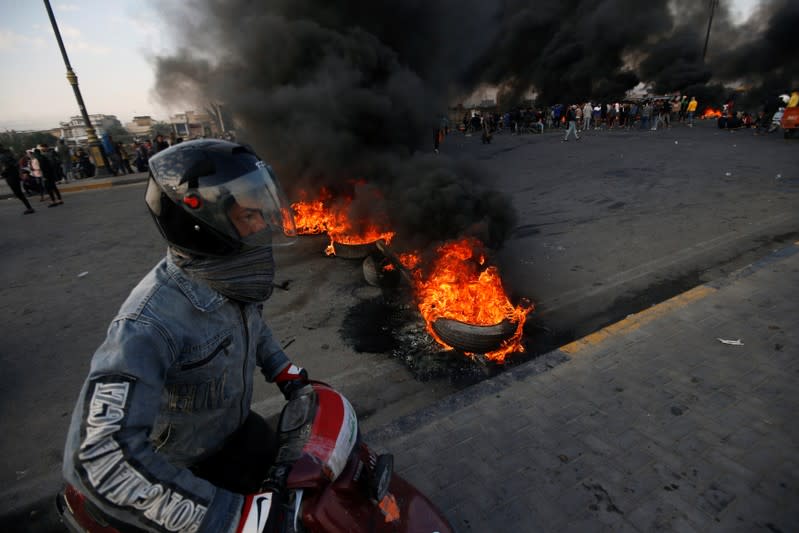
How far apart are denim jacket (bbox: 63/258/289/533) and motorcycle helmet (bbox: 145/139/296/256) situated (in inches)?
5.9

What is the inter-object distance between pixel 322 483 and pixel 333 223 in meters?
6.35

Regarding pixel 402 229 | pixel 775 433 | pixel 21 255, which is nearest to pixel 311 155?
pixel 402 229

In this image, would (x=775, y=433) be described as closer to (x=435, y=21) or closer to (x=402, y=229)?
(x=402, y=229)

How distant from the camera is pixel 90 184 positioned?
49.0 feet

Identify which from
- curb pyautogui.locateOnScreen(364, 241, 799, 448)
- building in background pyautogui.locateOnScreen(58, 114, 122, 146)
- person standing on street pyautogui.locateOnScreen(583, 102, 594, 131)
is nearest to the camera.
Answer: curb pyautogui.locateOnScreen(364, 241, 799, 448)

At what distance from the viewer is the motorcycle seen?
4.08ft

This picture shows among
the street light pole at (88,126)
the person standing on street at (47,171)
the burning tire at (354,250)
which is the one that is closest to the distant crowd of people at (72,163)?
the person standing on street at (47,171)

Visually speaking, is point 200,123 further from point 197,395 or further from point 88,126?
point 197,395

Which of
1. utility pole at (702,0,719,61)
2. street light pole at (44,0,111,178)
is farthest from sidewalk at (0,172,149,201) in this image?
utility pole at (702,0,719,61)

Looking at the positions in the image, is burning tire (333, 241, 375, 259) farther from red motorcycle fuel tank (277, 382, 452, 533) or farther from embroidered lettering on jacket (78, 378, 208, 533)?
embroidered lettering on jacket (78, 378, 208, 533)

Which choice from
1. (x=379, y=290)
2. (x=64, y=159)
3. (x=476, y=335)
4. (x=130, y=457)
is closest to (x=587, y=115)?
(x=379, y=290)

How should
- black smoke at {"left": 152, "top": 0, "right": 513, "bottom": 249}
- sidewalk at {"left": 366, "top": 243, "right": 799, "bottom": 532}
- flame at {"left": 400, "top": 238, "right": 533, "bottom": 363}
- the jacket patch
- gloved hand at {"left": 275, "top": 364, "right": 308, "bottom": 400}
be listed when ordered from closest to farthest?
the jacket patch, gloved hand at {"left": 275, "top": 364, "right": 308, "bottom": 400}, sidewalk at {"left": 366, "top": 243, "right": 799, "bottom": 532}, flame at {"left": 400, "top": 238, "right": 533, "bottom": 363}, black smoke at {"left": 152, "top": 0, "right": 513, "bottom": 249}

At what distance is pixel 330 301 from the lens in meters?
5.54

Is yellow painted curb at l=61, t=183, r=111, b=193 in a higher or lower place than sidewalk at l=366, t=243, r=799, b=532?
higher
